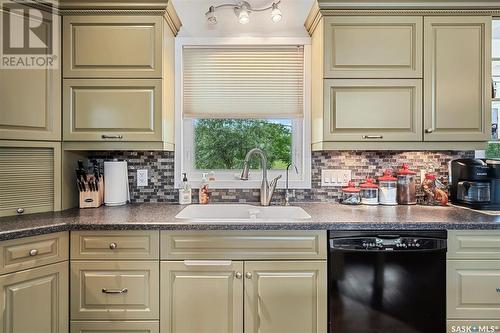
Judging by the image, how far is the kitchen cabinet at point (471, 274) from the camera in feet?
5.04

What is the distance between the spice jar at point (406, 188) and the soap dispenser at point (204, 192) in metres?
1.44

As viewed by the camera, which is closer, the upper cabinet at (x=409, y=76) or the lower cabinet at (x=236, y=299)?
the lower cabinet at (x=236, y=299)

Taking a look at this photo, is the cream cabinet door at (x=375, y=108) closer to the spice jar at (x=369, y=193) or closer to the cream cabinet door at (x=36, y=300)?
the spice jar at (x=369, y=193)

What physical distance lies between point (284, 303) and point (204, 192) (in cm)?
99

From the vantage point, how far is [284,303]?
1521 mm

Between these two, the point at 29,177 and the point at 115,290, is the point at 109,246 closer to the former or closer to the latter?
the point at 115,290

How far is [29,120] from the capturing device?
1.72 meters

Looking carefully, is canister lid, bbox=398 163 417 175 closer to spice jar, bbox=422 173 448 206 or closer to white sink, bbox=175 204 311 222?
spice jar, bbox=422 173 448 206

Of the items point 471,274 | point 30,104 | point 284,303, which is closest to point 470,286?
point 471,274

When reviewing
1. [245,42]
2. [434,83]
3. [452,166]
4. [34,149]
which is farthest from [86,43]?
[452,166]

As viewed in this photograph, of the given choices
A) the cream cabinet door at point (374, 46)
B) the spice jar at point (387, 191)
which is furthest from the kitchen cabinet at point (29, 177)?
the spice jar at point (387, 191)

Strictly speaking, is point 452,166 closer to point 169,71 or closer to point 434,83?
point 434,83

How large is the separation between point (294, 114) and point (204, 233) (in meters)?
1.18

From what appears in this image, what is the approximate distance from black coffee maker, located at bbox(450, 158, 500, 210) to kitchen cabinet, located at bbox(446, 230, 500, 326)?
42 centimetres
